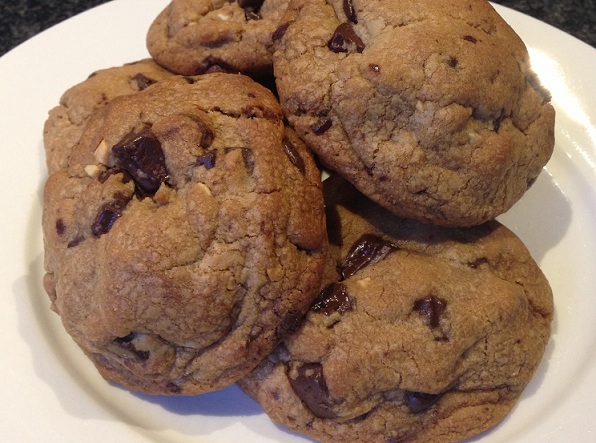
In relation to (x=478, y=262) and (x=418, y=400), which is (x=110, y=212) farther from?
(x=478, y=262)

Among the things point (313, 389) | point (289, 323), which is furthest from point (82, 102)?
point (313, 389)

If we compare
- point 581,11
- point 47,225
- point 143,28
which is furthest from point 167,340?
point 581,11

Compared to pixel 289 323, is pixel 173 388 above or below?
below

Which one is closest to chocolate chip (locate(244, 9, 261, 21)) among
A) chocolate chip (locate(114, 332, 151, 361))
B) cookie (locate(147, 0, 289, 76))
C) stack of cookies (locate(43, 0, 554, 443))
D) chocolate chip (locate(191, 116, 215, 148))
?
cookie (locate(147, 0, 289, 76))

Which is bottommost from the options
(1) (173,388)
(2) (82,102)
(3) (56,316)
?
(3) (56,316)

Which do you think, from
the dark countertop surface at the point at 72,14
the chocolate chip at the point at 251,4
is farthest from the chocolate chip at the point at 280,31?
the dark countertop surface at the point at 72,14

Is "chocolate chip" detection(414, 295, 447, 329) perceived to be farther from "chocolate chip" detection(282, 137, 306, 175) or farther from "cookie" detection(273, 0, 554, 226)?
"chocolate chip" detection(282, 137, 306, 175)
